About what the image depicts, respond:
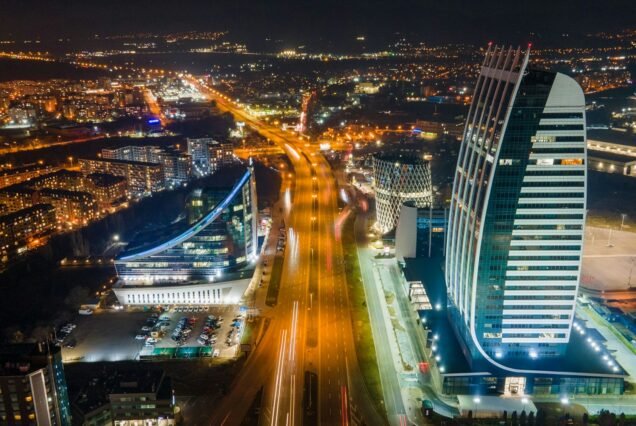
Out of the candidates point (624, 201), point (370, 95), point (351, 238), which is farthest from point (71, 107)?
point (624, 201)

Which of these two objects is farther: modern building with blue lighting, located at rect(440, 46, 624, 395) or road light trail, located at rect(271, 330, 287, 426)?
road light trail, located at rect(271, 330, 287, 426)

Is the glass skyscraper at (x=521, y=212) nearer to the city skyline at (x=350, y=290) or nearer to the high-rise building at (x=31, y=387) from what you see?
the city skyline at (x=350, y=290)

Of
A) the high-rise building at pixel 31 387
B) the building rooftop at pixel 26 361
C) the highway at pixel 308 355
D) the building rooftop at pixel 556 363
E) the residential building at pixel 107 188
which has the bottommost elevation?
the highway at pixel 308 355

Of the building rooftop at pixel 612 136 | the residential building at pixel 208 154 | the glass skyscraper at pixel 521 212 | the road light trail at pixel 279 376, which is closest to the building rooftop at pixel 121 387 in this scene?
the road light trail at pixel 279 376

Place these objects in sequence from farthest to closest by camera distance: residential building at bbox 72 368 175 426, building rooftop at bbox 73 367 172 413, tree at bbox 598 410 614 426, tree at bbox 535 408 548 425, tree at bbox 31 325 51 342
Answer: tree at bbox 31 325 51 342, building rooftop at bbox 73 367 172 413, residential building at bbox 72 368 175 426, tree at bbox 535 408 548 425, tree at bbox 598 410 614 426

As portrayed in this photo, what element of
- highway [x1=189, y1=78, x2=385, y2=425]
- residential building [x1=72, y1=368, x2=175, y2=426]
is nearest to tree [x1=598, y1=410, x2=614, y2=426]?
highway [x1=189, y1=78, x2=385, y2=425]

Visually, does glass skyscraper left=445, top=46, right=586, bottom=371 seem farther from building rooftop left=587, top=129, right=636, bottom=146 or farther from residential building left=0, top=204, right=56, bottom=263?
building rooftop left=587, top=129, right=636, bottom=146

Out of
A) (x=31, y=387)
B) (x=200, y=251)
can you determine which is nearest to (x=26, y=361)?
(x=31, y=387)

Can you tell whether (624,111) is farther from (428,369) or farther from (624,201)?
(428,369)
